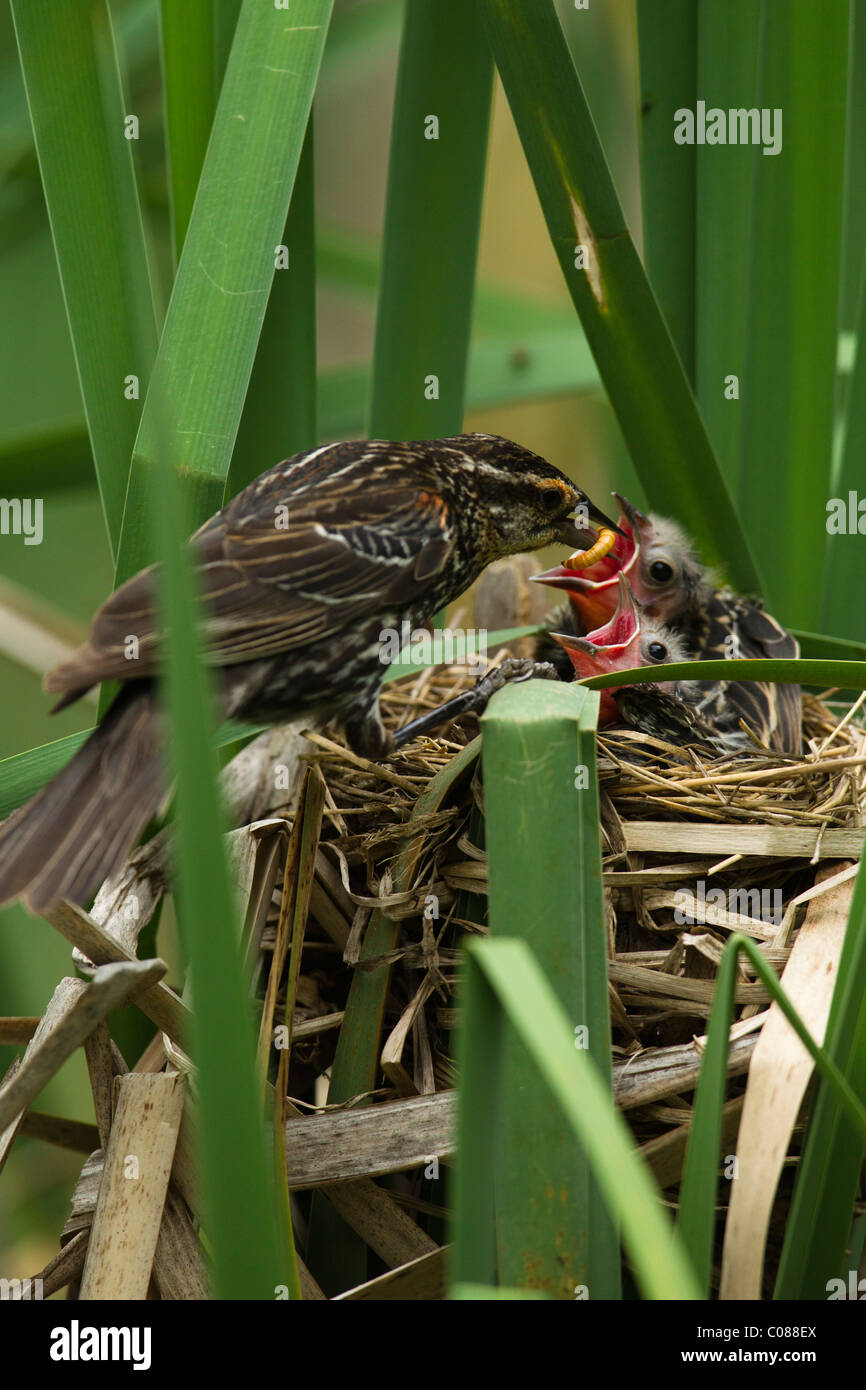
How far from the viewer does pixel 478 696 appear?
2.04 m

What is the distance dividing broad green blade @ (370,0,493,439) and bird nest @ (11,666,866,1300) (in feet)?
1.91

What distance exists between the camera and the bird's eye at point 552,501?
214 cm

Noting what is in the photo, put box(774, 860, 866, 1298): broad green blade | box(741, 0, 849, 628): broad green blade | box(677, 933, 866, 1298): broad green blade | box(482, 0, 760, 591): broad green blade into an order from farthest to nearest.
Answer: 1. box(741, 0, 849, 628): broad green blade
2. box(482, 0, 760, 591): broad green blade
3. box(774, 860, 866, 1298): broad green blade
4. box(677, 933, 866, 1298): broad green blade

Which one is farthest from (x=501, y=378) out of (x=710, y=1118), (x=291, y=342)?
(x=710, y=1118)

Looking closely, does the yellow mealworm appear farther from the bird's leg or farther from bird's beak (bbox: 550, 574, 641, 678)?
the bird's leg

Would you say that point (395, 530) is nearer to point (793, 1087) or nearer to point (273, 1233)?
point (793, 1087)

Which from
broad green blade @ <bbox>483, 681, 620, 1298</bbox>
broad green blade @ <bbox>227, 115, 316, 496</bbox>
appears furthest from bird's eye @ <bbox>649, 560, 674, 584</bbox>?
broad green blade @ <bbox>483, 681, 620, 1298</bbox>

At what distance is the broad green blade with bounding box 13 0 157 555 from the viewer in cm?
130

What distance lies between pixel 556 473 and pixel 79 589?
159cm

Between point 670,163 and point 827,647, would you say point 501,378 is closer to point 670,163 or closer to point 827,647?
point 670,163

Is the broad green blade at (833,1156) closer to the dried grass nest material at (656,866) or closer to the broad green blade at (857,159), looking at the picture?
the dried grass nest material at (656,866)

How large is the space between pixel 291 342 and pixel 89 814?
64cm

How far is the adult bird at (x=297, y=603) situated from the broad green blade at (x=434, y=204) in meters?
0.20

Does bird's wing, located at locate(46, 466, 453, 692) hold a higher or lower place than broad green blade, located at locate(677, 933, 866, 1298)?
higher
